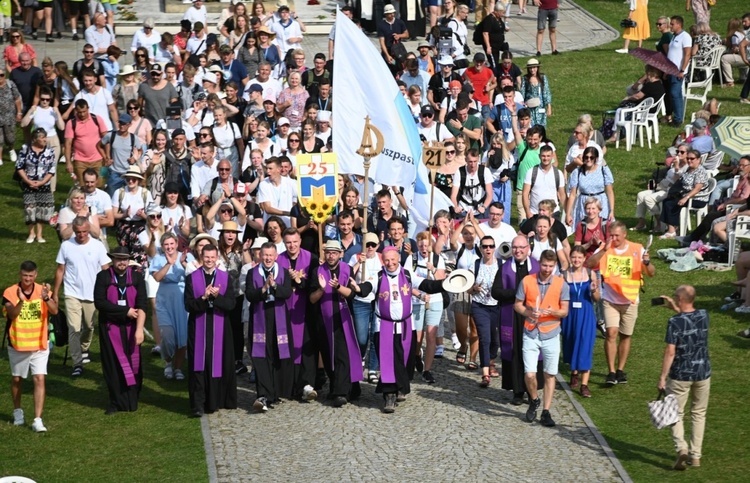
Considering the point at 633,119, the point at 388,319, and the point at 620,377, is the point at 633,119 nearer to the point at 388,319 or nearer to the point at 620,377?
the point at 620,377

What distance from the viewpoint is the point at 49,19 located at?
1191 inches

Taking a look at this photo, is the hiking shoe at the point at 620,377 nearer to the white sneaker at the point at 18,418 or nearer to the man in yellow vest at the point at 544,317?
the man in yellow vest at the point at 544,317

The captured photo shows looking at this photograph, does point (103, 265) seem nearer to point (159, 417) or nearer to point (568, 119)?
point (159, 417)

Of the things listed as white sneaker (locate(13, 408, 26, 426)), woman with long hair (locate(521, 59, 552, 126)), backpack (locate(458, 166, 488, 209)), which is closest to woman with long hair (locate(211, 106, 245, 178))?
backpack (locate(458, 166, 488, 209))

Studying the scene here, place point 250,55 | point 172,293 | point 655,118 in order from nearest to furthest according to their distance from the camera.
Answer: point 172,293 → point 250,55 → point 655,118

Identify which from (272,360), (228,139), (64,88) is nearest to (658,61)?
(228,139)

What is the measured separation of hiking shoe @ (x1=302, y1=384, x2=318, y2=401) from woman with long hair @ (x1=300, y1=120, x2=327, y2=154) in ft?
17.0

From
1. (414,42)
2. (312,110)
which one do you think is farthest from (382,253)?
(414,42)

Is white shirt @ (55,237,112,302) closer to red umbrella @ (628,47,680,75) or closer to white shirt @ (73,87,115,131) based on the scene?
white shirt @ (73,87,115,131)

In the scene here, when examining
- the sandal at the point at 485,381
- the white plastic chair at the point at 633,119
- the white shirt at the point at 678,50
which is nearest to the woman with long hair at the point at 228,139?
the sandal at the point at 485,381

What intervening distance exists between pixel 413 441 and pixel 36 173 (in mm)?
9082

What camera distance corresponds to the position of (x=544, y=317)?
14.5m

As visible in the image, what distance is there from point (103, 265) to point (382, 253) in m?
3.37

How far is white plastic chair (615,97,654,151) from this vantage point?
2505 cm
